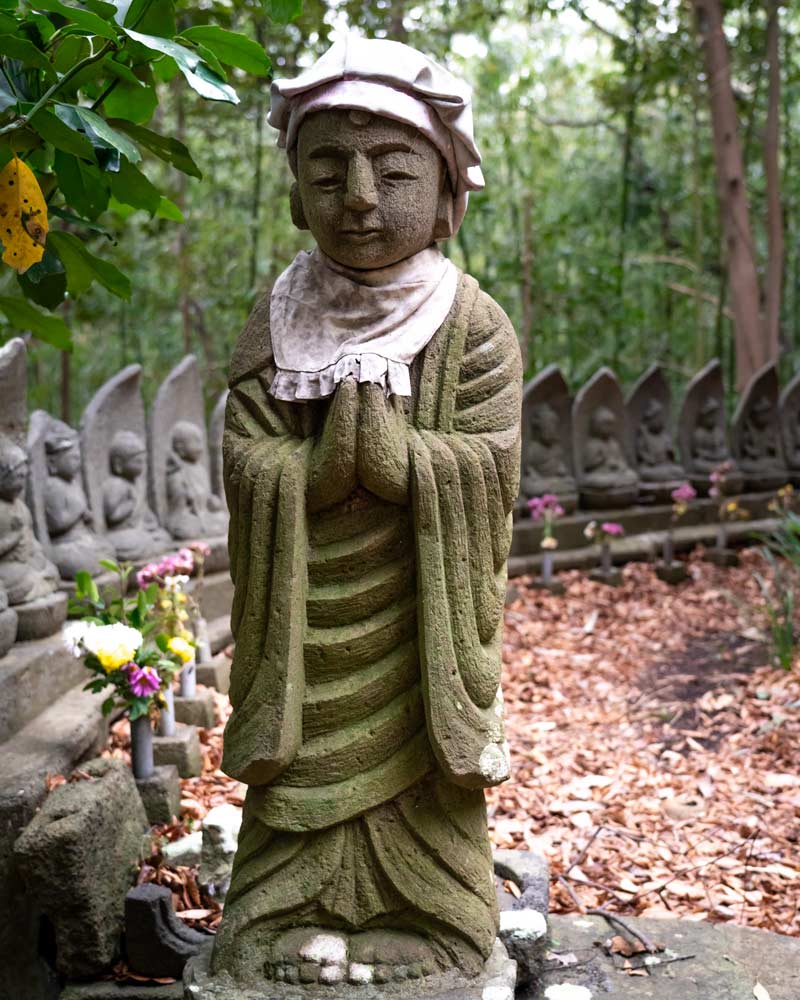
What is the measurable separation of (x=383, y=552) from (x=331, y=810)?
60 centimetres

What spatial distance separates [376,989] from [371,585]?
889 millimetres

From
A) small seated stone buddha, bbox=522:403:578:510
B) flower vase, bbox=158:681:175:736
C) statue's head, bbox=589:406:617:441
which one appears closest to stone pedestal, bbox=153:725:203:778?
flower vase, bbox=158:681:175:736

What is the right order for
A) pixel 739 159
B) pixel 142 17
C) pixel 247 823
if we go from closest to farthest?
pixel 142 17 < pixel 247 823 < pixel 739 159

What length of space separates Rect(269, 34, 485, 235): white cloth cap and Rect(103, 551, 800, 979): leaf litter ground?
2225mm

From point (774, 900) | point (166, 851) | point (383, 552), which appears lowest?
point (774, 900)

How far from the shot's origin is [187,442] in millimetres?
5773

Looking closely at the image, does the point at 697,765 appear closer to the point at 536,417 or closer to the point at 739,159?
the point at 536,417

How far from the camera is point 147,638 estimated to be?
3859 mm

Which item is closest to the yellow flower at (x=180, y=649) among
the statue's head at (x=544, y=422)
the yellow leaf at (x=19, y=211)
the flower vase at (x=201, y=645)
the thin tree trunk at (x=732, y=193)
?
the flower vase at (x=201, y=645)

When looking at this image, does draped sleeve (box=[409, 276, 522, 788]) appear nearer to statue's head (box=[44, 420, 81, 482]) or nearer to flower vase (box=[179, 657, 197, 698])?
flower vase (box=[179, 657, 197, 698])

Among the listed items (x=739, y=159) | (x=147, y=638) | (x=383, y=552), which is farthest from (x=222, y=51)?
(x=739, y=159)

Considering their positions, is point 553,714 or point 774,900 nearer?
point 774,900

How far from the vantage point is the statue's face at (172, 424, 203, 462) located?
18.9 feet

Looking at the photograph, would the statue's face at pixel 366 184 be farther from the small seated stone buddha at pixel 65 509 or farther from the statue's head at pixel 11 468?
the small seated stone buddha at pixel 65 509
